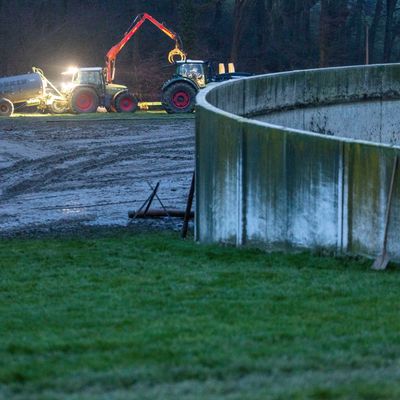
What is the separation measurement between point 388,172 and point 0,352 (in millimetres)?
5008

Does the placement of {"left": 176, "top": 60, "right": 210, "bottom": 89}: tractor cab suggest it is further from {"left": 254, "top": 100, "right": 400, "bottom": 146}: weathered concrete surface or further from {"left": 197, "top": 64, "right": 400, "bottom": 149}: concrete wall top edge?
{"left": 254, "top": 100, "right": 400, "bottom": 146}: weathered concrete surface

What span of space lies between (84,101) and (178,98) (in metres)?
3.55

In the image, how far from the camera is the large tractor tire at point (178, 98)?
129 ft

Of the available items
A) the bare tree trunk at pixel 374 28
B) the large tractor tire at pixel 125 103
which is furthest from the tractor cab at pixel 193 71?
the bare tree trunk at pixel 374 28

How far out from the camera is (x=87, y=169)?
23.2m

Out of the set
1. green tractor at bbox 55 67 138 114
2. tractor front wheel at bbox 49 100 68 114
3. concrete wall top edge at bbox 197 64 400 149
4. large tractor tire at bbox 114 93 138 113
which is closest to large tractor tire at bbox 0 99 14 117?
tractor front wheel at bbox 49 100 68 114

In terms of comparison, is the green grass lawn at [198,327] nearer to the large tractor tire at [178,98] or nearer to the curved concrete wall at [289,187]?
the curved concrete wall at [289,187]

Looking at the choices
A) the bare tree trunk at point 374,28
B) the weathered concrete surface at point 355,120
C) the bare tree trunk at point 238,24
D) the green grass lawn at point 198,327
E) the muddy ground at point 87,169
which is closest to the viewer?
the green grass lawn at point 198,327

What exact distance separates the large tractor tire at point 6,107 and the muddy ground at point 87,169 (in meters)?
5.47

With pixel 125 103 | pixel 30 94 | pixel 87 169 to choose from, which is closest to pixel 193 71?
pixel 125 103

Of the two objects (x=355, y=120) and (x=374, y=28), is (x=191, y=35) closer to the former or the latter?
(x=374, y=28)

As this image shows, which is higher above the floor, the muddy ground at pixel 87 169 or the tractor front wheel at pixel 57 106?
the tractor front wheel at pixel 57 106

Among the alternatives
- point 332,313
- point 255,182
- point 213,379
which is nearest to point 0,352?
point 213,379

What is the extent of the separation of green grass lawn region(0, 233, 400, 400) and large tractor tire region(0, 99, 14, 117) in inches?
1097
